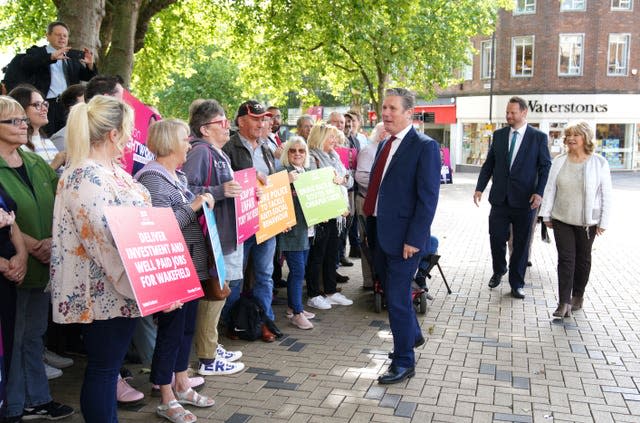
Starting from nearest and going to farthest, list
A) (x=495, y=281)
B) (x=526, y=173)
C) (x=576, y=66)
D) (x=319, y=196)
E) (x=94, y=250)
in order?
1. (x=94, y=250)
2. (x=319, y=196)
3. (x=526, y=173)
4. (x=495, y=281)
5. (x=576, y=66)

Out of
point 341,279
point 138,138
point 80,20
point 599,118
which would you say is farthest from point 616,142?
point 138,138

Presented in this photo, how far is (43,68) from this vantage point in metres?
6.38

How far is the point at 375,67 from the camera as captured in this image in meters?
28.2

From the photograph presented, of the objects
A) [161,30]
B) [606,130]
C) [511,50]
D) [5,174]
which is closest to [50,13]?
[161,30]

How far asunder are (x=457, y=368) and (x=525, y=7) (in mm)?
36767

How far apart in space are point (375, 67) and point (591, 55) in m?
16.1

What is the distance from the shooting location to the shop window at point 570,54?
1455 inches

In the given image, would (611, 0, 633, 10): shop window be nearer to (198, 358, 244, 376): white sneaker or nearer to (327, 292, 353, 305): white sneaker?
(327, 292, 353, 305): white sneaker

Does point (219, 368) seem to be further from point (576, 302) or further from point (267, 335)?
point (576, 302)

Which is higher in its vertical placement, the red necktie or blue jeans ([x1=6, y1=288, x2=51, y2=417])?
the red necktie

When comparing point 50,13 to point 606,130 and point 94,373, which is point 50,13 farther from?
point 606,130

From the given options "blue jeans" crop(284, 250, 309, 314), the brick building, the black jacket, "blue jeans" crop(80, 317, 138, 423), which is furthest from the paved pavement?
the brick building

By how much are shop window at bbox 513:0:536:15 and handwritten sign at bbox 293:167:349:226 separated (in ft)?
114

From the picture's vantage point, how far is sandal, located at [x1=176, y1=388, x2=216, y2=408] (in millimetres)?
4441
